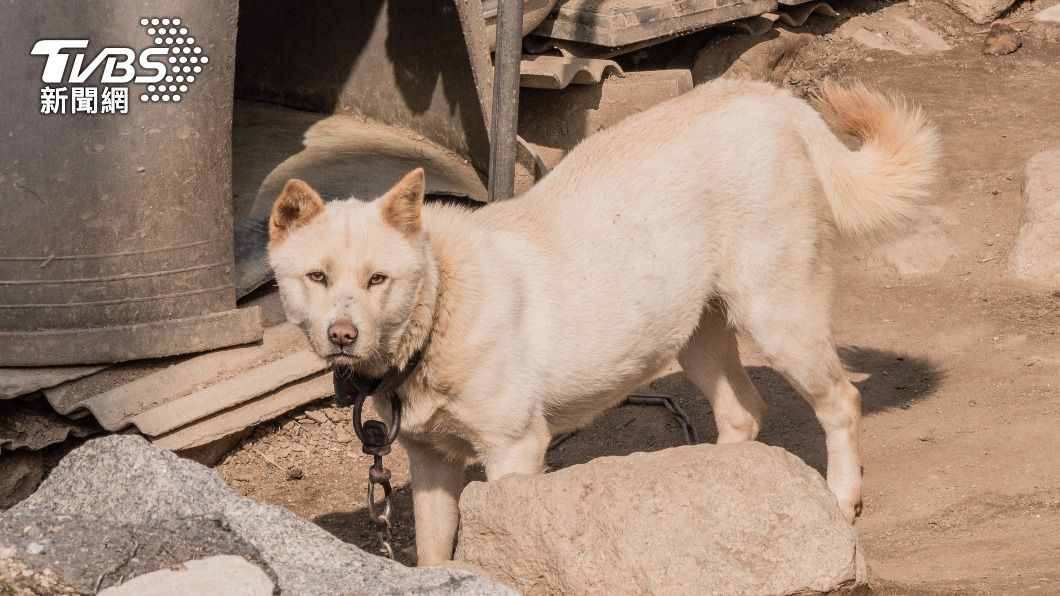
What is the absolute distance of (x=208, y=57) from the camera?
519 centimetres

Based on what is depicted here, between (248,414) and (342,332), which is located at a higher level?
(342,332)

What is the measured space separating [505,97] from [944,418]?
249 cm

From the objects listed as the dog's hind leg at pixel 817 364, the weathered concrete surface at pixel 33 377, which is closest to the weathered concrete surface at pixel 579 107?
the dog's hind leg at pixel 817 364

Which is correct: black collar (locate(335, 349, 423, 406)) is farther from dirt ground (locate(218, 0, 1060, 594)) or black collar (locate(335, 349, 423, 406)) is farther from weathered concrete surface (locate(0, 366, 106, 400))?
weathered concrete surface (locate(0, 366, 106, 400))

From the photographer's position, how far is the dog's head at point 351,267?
367 cm

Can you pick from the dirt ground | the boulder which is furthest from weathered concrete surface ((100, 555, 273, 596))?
the boulder

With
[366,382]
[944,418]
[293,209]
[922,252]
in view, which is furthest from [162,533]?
[922,252]

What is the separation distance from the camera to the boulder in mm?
9211

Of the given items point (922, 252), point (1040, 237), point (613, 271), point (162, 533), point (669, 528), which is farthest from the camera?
point (922, 252)

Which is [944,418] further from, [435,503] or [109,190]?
[109,190]

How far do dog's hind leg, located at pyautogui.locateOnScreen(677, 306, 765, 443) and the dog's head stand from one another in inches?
66.9

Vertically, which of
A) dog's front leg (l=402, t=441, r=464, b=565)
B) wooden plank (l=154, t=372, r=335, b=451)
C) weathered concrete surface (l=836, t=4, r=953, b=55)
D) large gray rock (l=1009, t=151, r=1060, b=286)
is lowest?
wooden plank (l=154, t=372, r=335, b=451)

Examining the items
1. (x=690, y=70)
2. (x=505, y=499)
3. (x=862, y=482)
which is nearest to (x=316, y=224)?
(x=505, y=499)

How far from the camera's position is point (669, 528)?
3.47 m
